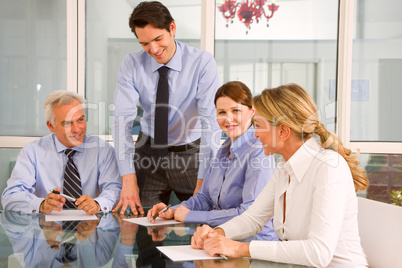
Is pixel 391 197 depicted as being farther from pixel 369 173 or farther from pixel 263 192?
pixel 263 192

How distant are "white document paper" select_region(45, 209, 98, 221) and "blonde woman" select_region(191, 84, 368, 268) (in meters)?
0.75

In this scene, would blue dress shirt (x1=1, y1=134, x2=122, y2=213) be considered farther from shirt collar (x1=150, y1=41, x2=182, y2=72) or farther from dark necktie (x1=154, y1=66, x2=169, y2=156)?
shirt collar (x1=150, y1=41, x2=182, y2=72)

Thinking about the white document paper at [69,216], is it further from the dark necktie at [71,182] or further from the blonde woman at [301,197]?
the blonde woman at [301,197]

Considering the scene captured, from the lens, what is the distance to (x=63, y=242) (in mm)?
1601

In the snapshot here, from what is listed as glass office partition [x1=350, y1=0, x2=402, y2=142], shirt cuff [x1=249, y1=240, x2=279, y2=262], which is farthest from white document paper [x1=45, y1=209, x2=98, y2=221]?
glass office partition [x1=350, y1=0, x2=402, y2=142]

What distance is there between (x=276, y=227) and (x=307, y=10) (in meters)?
2.84

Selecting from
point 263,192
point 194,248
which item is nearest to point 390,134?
point 263,192

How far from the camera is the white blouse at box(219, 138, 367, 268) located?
4.35 ft

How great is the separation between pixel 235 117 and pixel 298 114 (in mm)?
797

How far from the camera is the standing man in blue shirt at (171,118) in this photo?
2.65 m

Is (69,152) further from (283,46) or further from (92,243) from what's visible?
(283,46)

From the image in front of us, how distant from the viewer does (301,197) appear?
1509 mm

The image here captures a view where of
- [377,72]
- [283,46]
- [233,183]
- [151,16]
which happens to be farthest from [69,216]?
[377,72]

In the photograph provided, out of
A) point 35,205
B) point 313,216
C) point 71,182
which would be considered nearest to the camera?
point 313,216
